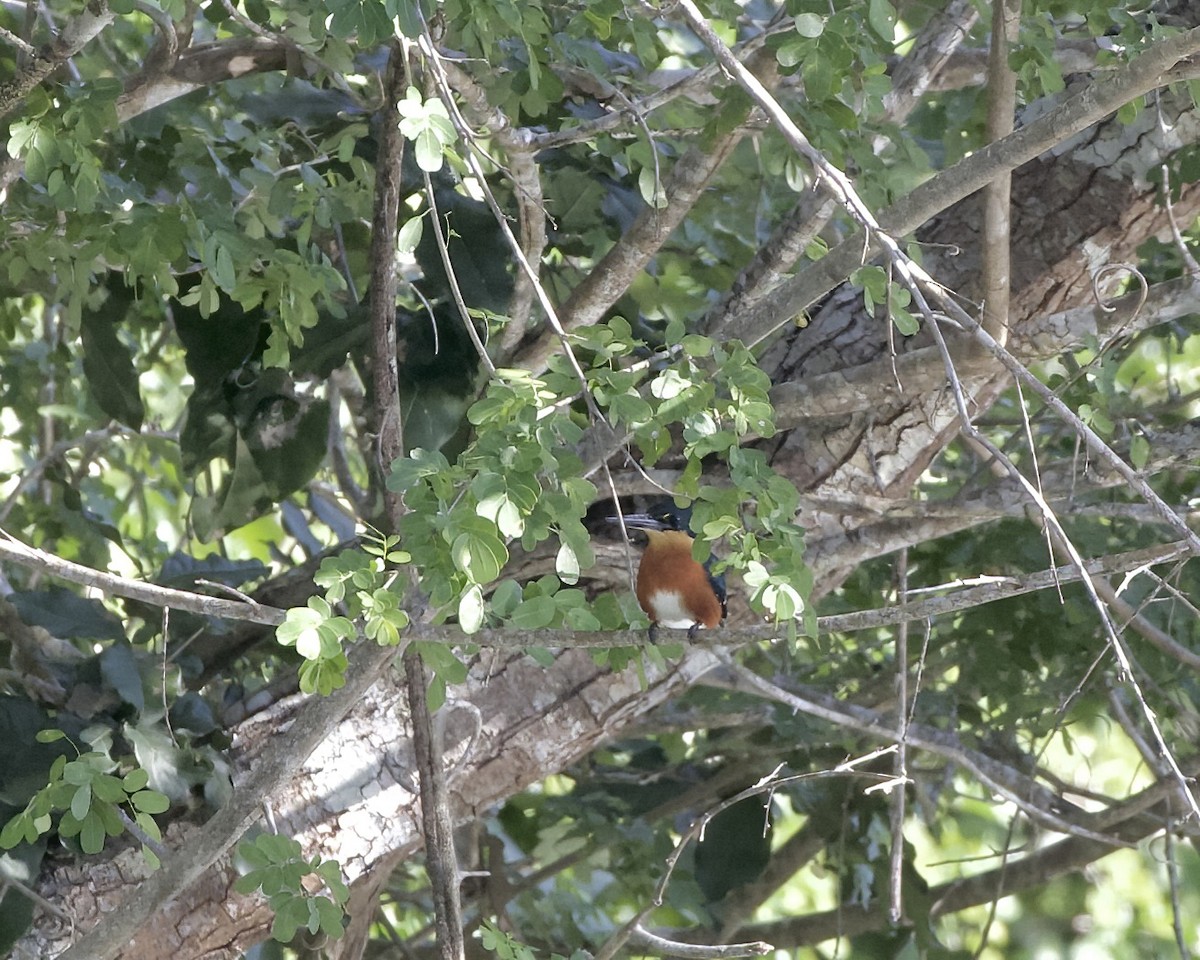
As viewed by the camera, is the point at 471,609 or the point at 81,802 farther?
the point at 81,802

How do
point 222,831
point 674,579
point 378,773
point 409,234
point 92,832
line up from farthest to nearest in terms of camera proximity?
point 674,579, point 378,773, point 222,831, point 92,832, point 409,234

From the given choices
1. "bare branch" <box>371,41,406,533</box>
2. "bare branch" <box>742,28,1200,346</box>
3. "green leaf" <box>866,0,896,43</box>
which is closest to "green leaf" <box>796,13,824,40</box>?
"green leaf" <box>866,0,896,43</box>

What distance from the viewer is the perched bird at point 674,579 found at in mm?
3619

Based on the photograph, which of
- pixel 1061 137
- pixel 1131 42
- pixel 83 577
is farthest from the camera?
pixel 1131 42

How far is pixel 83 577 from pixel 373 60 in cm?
178

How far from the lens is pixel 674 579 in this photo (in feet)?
12.0

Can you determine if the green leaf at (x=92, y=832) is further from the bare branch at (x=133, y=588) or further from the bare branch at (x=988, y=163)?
the bare branch at (x=988, y=163)

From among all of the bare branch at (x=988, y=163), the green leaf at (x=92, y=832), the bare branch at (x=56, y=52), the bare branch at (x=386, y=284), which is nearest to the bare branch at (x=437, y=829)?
the bare branch at (x=386, y=284)

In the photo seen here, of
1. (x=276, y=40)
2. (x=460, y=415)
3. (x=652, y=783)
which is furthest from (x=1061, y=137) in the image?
(x=652, y=783)

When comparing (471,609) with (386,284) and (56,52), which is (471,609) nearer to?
(386,284)

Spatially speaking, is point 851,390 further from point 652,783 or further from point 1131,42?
point 652,783

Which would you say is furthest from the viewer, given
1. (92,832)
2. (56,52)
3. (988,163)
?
(56,52)

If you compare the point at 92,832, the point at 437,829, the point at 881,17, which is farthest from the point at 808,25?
the point at 92,832

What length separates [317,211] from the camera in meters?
2.95
